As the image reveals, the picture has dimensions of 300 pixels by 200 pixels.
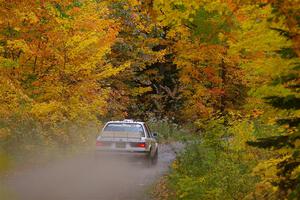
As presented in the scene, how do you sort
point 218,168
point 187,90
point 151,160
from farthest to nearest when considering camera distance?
point 187,90
point 151,160
point 218,168

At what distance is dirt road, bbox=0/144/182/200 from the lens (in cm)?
1462

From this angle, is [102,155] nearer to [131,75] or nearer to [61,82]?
[61,82]

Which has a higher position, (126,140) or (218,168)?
(126,140)

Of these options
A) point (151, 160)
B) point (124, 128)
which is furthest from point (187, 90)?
point (124, 128)

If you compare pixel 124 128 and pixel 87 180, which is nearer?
pixel 87 180

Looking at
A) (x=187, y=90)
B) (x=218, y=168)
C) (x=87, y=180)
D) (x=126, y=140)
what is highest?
(x=187, y=90)

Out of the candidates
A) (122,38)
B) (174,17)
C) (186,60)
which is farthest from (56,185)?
(122,38)

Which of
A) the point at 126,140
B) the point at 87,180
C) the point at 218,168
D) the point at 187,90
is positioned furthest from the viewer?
the point at 187,90

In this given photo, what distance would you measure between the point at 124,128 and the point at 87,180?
4.33 metres

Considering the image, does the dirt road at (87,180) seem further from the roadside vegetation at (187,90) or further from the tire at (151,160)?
the roadside vegetation at (187,90)

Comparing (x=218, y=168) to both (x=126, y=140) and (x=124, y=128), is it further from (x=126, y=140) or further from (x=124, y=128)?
(x=124, y=128)

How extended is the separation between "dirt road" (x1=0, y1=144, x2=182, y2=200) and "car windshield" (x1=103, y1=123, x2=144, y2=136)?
1203 millimetres

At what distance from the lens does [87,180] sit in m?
17.5

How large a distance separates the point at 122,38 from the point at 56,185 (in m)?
25.1
